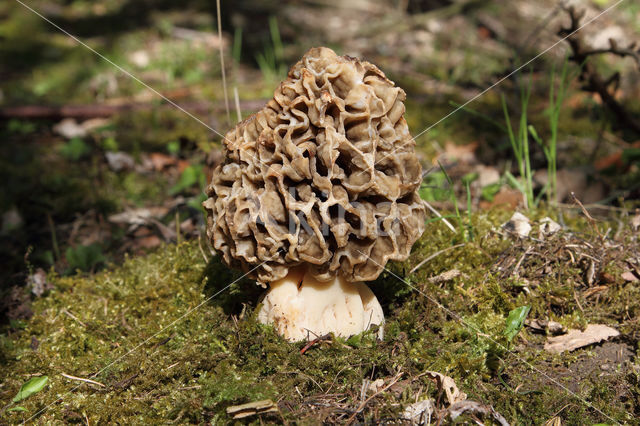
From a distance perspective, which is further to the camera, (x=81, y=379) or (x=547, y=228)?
(x=547, y=228)

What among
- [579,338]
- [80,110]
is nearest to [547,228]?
[579,338]

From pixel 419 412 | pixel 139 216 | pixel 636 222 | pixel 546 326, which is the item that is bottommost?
pixel 139 216

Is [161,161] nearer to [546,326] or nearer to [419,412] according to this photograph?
[419,412]

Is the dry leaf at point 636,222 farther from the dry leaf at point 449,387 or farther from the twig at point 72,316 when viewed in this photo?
the twig at point 72,316

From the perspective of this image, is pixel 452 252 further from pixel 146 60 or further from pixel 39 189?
pixel 146 60

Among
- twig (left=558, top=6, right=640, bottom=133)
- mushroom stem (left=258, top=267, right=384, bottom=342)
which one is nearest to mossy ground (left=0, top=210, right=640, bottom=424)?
mushroom stem (left=258, top=267, right=384, bottom=342)
